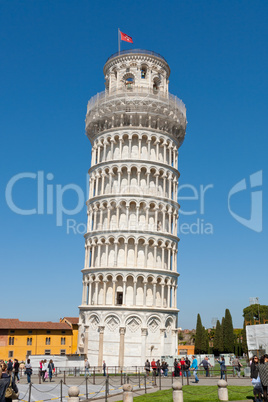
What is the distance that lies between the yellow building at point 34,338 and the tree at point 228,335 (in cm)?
2948

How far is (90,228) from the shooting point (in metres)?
49.0

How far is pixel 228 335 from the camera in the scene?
81.0 meters

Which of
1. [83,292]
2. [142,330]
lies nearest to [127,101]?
[83,292]

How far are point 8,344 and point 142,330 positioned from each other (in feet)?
134

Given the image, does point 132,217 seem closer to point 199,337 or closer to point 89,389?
point 89,389

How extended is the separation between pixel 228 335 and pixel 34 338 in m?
37.4

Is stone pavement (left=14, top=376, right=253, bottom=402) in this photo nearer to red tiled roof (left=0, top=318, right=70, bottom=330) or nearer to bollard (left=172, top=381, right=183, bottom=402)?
bollard (left=172, top=381, right=183, bottom=402)

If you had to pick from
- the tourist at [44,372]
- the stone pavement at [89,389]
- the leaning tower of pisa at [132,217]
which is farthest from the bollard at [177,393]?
the leaning tower of pisa at [132,217]

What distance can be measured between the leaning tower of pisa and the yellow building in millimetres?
33529

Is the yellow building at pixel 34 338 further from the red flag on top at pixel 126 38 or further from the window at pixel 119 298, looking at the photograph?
the red flag on top at pixel 126 38

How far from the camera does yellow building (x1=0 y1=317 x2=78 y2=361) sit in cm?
7425

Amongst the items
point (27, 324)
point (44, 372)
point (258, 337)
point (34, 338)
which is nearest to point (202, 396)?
point (44, 372)

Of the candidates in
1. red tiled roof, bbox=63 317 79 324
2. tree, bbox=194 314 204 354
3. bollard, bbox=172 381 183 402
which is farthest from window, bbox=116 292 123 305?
tree, bbox=194 314 204 354

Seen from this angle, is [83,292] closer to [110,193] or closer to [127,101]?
[110,193]
